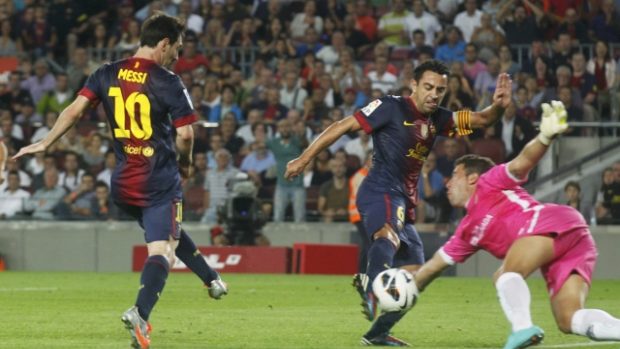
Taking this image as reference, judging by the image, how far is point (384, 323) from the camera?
Result: 958 centimetres

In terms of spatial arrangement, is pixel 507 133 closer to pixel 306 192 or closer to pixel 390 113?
pixel 306 192

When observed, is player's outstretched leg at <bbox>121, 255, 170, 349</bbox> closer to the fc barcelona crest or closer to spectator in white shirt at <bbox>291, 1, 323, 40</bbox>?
the fc barcelona crest

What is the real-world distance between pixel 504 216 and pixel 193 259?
2.86m

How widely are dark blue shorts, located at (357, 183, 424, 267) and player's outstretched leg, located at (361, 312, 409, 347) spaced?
82cm

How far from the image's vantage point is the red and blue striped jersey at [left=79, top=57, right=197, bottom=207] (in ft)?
31.3

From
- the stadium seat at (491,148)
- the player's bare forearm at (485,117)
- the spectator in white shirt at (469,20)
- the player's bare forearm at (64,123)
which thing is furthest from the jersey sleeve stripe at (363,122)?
the spectator in white shirt at (469,20)

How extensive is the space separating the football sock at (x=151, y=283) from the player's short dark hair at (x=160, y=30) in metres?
1.48

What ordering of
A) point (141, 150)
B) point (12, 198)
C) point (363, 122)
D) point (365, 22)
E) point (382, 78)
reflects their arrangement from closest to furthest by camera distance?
point (141, 150)
point (363, 122)
point (12, 198)
point (382, 78)
point (365, 22)

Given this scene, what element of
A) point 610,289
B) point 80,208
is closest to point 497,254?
point 610,289


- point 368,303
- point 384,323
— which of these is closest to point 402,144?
point 368,303

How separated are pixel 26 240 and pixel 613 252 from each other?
361 inches

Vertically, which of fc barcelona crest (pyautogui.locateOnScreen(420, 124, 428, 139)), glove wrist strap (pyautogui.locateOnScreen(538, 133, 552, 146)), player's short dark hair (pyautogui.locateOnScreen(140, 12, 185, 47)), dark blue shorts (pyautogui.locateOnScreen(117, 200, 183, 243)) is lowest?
dark blue shorts (pyautogui.locateOnScreen(117, 200, 183, 243))

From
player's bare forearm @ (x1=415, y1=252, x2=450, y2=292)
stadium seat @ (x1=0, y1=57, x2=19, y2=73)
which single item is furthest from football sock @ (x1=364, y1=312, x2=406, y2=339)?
stadium seat @ (x1=0, y1=57, x2=19, y2=73)

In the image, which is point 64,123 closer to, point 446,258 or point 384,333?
point 384,333
